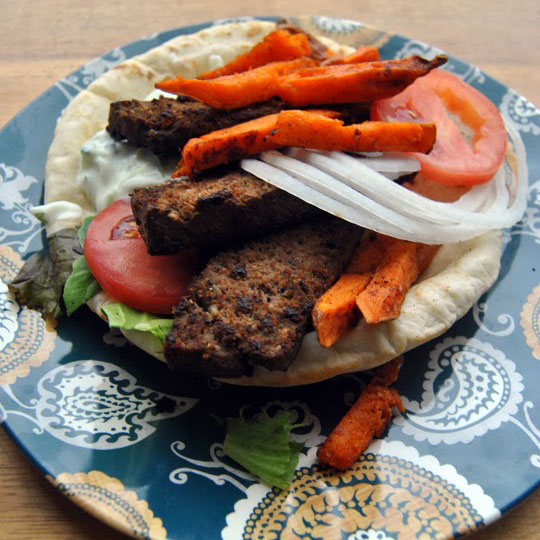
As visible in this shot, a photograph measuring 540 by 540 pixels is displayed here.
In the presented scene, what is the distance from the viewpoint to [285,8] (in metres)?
6.54

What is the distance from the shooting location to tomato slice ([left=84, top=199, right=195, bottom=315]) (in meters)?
3.49

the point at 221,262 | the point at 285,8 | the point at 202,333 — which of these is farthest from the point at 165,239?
the point at 285,8

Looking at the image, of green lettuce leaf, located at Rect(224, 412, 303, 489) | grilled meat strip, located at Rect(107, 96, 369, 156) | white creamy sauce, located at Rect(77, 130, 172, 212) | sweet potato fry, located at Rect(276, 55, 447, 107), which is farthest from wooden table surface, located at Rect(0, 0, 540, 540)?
green lettuce leaf, located at Rect(224, 412, 303, 489)

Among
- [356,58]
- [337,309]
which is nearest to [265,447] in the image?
[337,309]

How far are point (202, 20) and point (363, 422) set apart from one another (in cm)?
463

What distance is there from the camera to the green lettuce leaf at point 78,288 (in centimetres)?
360

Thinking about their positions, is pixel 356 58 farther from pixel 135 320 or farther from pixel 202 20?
pixel 202 20

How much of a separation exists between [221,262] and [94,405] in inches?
37.9

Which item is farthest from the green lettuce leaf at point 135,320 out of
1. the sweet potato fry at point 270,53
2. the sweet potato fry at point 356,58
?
the sweet potato fry at point 356,58

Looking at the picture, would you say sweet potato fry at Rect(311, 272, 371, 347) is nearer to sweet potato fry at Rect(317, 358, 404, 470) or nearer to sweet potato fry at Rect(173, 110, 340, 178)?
sweet potato fry at Rect(317, 358, 404, 470)

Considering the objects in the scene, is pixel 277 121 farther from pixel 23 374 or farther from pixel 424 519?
pixel 424 519

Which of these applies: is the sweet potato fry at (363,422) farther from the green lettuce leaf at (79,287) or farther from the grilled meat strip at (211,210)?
the green lettuce leaf at (79,287)

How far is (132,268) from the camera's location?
3559 mm

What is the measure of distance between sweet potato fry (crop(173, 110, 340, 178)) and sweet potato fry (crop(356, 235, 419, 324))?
0.86 metres
